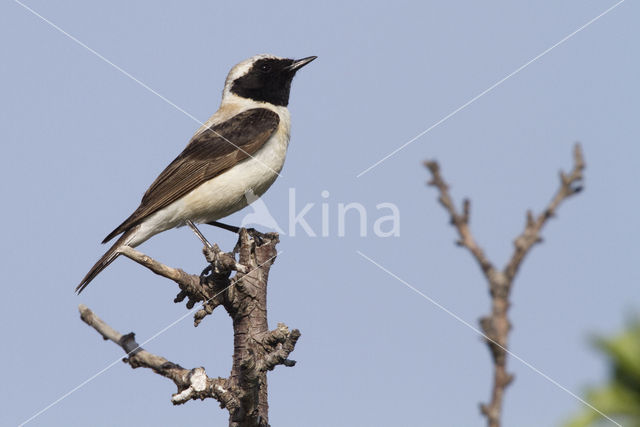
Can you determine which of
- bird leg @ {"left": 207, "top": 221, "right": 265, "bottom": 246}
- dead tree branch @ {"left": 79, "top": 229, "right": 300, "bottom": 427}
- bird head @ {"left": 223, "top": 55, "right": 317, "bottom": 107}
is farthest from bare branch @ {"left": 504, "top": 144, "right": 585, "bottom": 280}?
bird head @ {"left": 223, "top": 55, "right": 317, "bottom": 107}

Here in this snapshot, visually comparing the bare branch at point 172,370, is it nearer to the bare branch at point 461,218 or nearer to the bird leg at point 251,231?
the bird leg at point 251,231

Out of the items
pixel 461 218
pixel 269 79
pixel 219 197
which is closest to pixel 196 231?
pixel 219 197

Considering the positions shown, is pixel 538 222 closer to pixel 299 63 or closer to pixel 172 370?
pixel 172 370

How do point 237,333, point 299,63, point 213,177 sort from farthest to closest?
point 299,63 → point 213,177 → point 237,333

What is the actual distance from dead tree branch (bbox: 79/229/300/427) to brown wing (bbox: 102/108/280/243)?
5.08ft

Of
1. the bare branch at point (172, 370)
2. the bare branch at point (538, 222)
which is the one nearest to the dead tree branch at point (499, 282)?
the bare branch at point (538, 222)

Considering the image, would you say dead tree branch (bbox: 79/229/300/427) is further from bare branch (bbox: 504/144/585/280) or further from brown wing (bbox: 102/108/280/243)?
bare branch (bbox: 504/144/585/280)

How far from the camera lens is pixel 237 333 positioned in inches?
227

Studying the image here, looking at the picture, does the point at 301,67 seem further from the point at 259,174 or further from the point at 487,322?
the point at 487,322

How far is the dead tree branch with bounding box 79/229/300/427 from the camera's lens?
4945mm

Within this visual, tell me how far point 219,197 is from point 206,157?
2.02ft

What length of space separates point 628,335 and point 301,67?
22.1ft

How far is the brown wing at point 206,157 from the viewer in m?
7.81

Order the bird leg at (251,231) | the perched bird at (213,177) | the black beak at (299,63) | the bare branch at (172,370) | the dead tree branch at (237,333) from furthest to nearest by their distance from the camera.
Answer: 1. the black beak at (299,63)
2. the perched bird at (213,177)
3. the bird leg at (251,231)
4. the bare branch at (172,370)
5. the dead tree branch at (237,333)
